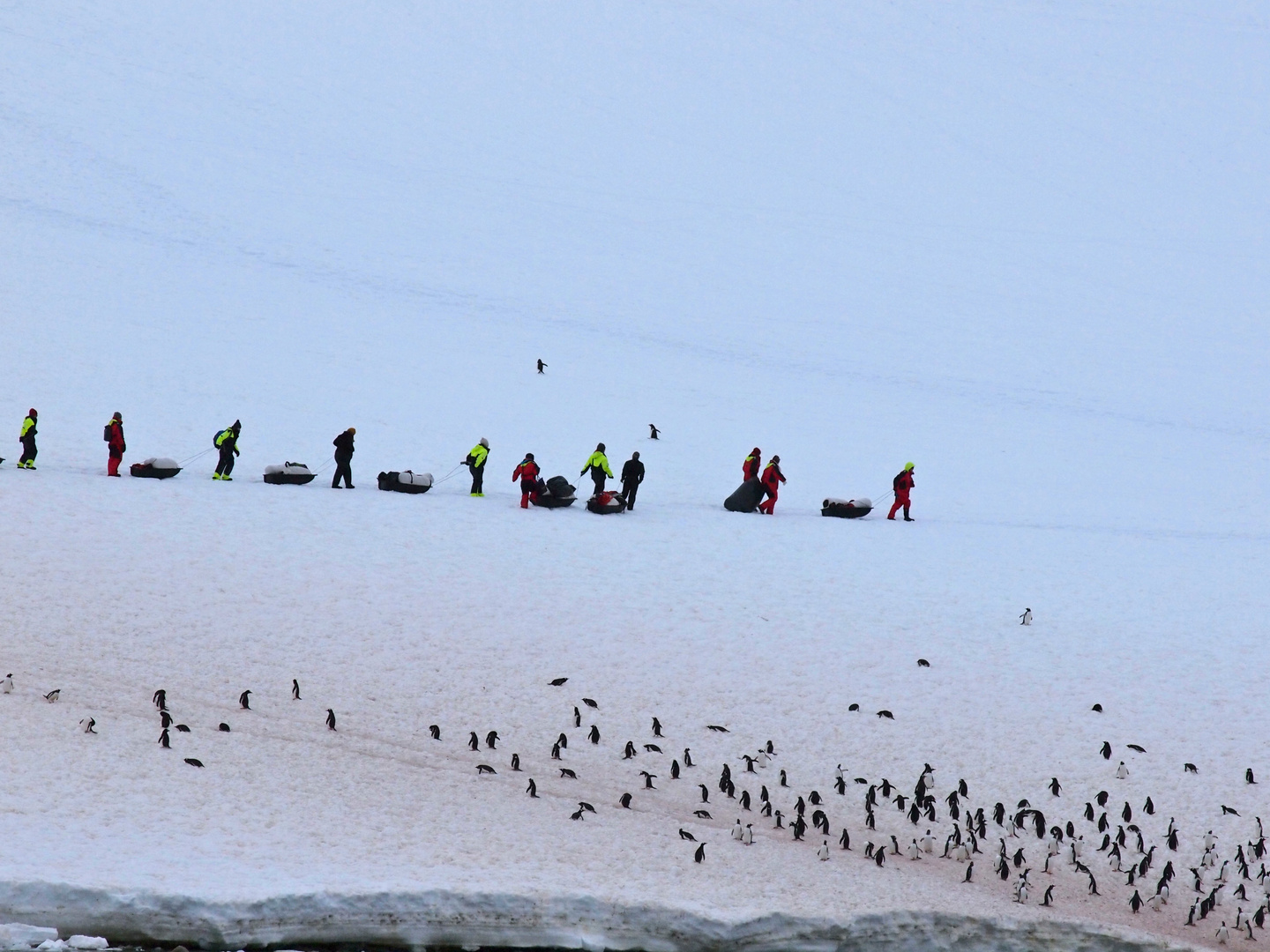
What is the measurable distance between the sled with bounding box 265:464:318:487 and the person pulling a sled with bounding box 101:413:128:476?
6.91 feet

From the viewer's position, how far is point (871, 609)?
17.7 m

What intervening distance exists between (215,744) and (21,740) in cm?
156

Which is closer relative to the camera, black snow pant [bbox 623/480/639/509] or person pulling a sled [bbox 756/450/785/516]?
black snow pant [bbox 623/480/639/509]

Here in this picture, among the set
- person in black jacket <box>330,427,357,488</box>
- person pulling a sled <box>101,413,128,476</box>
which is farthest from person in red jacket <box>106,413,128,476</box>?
person in black jacket <box>330,427,357,488</box>

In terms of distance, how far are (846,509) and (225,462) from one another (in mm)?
9849

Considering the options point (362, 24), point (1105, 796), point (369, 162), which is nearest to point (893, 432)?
point (1105, 796)

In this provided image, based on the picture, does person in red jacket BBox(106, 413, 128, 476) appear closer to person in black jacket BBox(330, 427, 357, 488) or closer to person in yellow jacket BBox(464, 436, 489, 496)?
person in black jacket BBox(330, 427, 357, 488)

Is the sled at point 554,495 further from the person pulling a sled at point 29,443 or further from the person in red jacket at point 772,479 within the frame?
the person pulling a sled at point 29,443

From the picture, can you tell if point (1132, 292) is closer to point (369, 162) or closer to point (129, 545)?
point (369, 162)

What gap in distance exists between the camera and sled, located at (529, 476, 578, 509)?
20891mm

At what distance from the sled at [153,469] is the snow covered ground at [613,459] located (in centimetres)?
70

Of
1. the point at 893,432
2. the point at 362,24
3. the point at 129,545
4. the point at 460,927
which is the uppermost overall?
the point at 362,24

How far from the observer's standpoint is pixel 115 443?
63.3 ft

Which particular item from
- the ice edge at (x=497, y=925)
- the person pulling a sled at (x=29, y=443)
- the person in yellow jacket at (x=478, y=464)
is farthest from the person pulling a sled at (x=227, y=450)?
the ice edge at (x=497, y=925)
